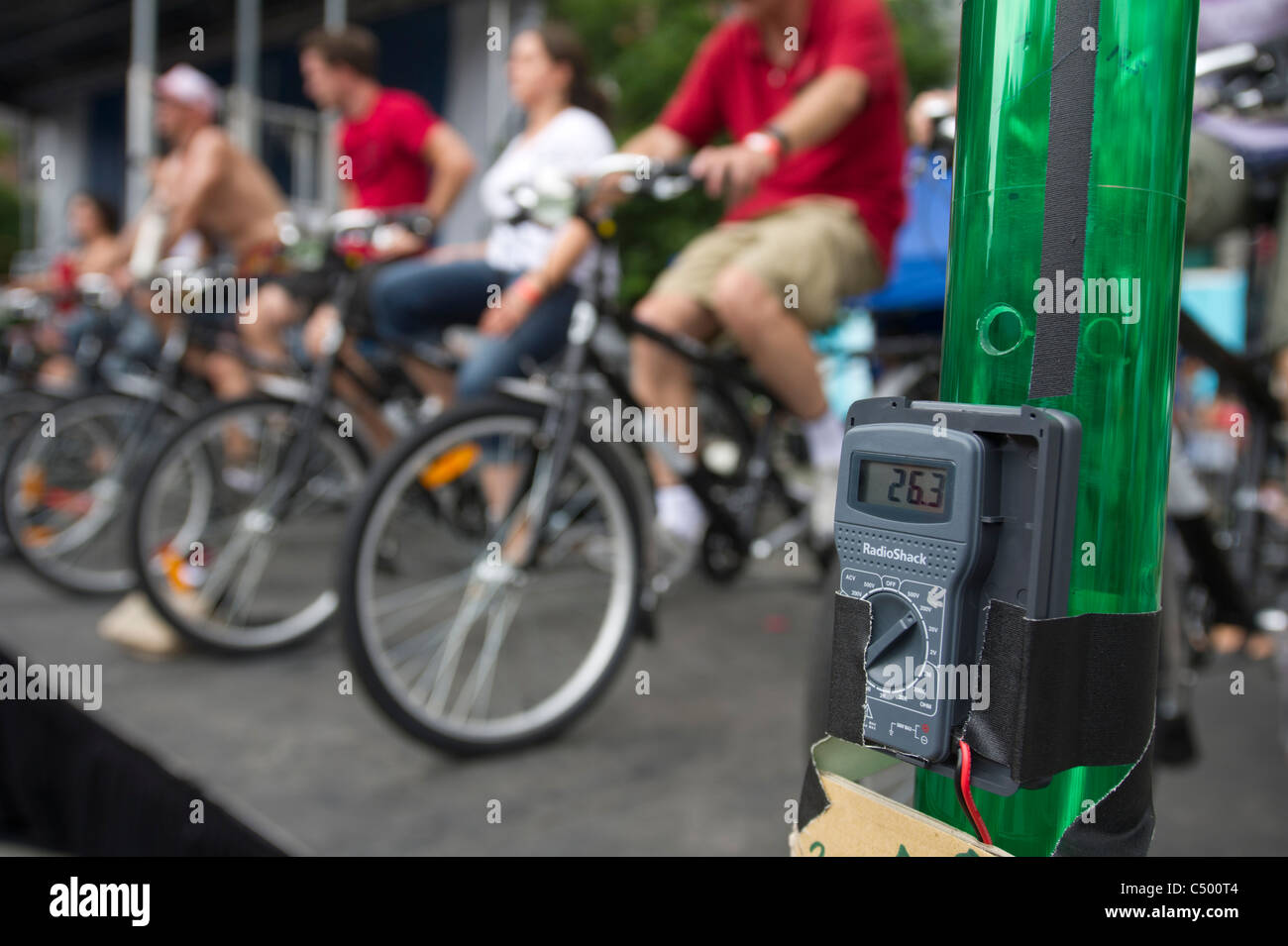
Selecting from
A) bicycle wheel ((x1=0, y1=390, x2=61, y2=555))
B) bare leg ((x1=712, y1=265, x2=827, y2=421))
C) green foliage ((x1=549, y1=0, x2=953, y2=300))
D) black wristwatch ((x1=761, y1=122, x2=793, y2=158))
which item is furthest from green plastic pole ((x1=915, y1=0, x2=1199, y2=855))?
green foliage ((x1=549, y1=0, x2=953, y2=300))

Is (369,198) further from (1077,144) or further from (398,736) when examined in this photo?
(1077,144)

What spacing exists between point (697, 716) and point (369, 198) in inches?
87.5

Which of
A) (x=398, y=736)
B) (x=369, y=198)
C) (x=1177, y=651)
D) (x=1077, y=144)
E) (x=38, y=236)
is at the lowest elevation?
(x=398, y=736)

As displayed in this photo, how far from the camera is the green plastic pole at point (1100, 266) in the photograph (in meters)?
0.75

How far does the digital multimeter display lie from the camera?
2.38ft

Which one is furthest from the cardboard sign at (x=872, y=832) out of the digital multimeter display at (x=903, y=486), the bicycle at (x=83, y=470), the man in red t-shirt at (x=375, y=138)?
the bicycle at (x=83, y=470)

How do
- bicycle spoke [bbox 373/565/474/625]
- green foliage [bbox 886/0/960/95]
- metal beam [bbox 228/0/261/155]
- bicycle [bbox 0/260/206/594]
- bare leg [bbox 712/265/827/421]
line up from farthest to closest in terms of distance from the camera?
metal beam [bbox 228/0/261/155], green foliage [bbox 886/0/960/95], bicycle [bbox 0/260/206/594], bare leg [bbox 712/265/827/421], bicycle spoke [bbox 373/565/474/625]

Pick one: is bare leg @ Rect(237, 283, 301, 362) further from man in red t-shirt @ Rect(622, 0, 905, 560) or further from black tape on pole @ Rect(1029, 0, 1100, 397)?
black tape on pole @ Rect(1029, 0, 1100, 397)

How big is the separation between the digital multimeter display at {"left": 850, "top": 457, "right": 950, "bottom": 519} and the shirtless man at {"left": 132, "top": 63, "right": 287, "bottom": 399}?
3368 millimetres

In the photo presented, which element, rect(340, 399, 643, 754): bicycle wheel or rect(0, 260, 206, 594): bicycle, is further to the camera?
rect(0, 260, 206, 594): bicycle

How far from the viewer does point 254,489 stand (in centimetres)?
308

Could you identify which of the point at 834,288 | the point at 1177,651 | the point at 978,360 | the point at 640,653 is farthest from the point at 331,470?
the point at 978,360

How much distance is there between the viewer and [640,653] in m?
2.73

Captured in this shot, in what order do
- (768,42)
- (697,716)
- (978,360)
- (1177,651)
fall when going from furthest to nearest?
(768,42) < (697,716) < (1177,651) < (978,360)
